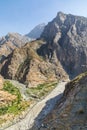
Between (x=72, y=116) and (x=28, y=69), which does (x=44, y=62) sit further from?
(x=72, y=116)

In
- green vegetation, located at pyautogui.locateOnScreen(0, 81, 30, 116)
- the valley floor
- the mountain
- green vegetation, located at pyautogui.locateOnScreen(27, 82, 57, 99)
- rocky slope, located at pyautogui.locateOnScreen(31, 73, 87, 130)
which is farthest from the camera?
the mountain

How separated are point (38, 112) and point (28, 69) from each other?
58202mm

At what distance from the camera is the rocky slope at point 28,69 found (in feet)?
487

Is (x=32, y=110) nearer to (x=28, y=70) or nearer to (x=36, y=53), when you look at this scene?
(x=28, y=70)

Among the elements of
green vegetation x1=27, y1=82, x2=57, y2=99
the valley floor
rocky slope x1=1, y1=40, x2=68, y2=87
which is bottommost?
the valley floor

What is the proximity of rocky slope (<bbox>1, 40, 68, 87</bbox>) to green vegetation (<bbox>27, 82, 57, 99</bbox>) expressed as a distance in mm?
5511

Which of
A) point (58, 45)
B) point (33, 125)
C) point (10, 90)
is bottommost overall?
point (33, 125)

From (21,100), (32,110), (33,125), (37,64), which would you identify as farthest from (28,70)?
(33,125)

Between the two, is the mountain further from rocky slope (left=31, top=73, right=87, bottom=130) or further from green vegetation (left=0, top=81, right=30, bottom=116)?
rocky slope (left=31, top=73, right=87, bottom=130)

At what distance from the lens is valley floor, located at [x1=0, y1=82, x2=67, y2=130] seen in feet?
287

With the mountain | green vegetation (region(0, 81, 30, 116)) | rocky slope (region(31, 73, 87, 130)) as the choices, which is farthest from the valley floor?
the mountain

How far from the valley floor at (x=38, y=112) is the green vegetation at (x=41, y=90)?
3.30m

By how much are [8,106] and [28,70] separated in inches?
2002

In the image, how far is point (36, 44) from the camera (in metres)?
195
